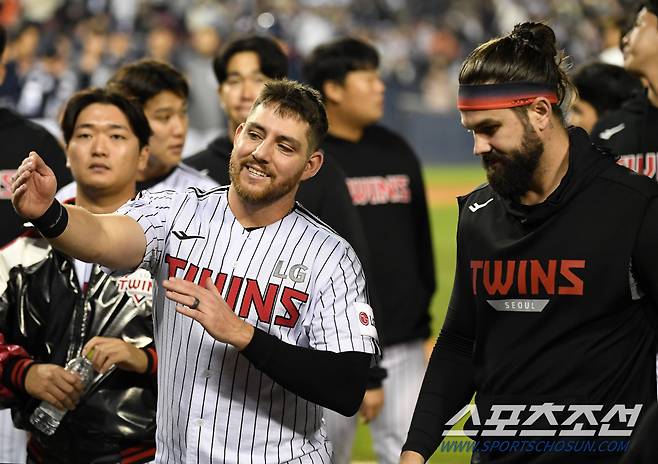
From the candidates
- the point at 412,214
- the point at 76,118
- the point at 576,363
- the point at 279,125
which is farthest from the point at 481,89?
the point at 412,214

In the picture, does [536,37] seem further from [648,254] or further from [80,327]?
[80,327]

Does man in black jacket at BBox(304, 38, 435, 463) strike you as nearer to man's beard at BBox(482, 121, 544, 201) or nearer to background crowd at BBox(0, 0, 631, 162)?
man's beard at BBox(482, 121, 544, 201)

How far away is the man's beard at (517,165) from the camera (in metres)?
3.41

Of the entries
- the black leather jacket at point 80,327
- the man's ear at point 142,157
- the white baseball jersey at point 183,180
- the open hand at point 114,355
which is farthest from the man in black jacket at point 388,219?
the open hand at point 114,355

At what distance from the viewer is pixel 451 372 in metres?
3.66

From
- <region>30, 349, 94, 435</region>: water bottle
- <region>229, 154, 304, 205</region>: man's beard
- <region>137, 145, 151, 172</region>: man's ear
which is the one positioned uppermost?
<region>137, 145, 151, 172</region>: man's ear

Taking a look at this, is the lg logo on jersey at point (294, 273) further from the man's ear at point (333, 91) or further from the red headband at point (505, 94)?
the man's ear at point (333, 91)

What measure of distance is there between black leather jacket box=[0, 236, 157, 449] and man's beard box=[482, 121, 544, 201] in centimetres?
150

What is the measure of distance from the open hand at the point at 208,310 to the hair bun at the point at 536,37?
48.9 inches

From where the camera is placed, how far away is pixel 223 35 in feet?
88.2

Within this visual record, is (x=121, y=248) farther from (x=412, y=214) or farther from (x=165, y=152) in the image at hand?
(x=412, y=214)

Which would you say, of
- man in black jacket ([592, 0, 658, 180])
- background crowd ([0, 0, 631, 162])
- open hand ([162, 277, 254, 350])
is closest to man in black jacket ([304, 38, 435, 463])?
man in black jacket ([592, 0, 658, 180])

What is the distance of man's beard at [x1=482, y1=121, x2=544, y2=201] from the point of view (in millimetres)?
3410

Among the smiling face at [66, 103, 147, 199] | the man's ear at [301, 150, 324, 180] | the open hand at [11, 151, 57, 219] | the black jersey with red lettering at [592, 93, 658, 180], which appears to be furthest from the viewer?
the black jersey with red lettering at [592, 93, 658, 180]
